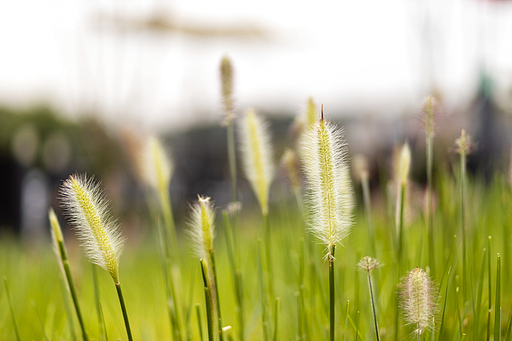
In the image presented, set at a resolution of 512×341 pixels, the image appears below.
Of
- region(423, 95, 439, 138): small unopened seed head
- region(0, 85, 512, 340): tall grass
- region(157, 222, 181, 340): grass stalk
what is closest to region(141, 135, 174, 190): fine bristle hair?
region(0, 85, 512, 340): tall grass

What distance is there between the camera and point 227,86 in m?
0.64

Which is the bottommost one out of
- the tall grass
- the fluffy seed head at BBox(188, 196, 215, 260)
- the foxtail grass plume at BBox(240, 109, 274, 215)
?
the tall grass

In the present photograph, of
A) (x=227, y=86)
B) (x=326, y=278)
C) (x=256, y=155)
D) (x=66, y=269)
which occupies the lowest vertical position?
(x=326, y=278)

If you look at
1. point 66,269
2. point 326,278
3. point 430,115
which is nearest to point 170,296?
point 66,269

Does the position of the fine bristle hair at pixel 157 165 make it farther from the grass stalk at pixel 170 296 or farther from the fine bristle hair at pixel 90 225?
the fine bristle hair at pixel 90 225

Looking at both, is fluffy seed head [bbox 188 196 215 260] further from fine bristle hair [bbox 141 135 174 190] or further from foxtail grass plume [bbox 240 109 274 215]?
fine bristle hair [bbox 141 135 174 190]

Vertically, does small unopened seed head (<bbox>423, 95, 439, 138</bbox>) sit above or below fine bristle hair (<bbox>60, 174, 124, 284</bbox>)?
above

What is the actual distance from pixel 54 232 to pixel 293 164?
1.33 ft

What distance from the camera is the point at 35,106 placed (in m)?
7.80

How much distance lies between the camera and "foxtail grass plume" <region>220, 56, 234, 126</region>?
25.0 inches

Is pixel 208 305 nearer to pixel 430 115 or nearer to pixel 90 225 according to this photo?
pixel 90 225

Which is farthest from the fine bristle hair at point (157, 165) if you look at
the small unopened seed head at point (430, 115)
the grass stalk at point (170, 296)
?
the small unopened seed head at point (430, 115)

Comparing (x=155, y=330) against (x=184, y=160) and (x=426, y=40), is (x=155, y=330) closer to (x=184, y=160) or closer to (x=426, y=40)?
(x=426, y=40)

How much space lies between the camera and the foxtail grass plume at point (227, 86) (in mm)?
634
